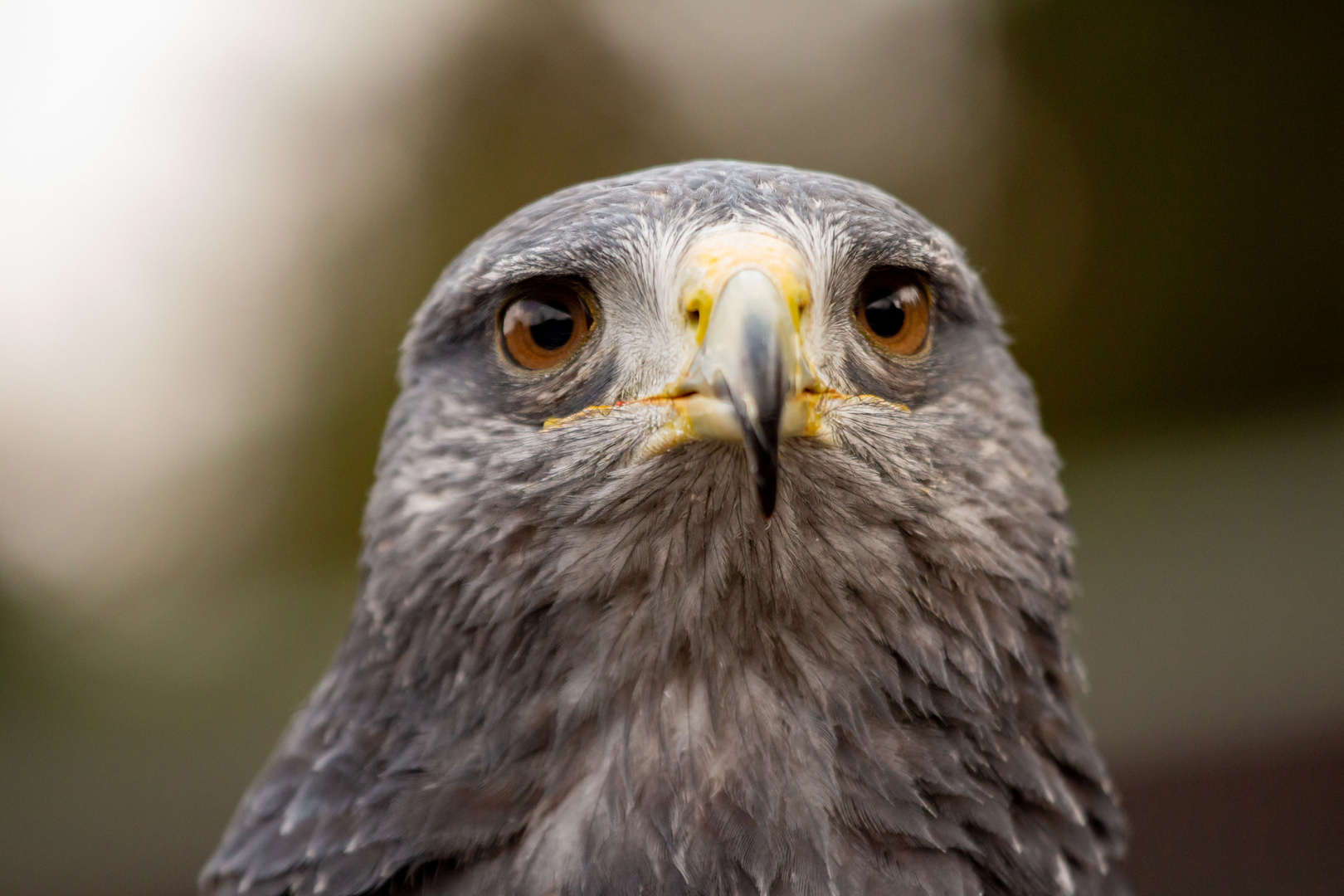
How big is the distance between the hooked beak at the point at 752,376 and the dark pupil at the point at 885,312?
46cm

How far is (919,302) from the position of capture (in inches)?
98.2

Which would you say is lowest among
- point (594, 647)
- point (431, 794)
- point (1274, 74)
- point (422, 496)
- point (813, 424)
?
point (431, 794)

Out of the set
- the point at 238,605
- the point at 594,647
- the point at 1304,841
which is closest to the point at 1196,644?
the point at 1304,841

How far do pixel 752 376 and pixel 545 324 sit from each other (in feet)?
2.33

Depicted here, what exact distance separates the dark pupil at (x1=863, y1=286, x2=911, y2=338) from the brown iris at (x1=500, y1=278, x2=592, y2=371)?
0.61m

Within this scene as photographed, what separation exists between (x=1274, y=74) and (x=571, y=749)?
970 cm

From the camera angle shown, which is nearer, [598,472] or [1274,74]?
[598,472]

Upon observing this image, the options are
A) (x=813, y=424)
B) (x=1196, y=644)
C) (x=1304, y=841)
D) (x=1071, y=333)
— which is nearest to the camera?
(x=813, y=424)

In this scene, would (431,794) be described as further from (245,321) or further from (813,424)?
(245,321)

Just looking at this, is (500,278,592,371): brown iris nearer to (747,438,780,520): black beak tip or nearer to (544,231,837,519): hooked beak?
(544,231,837,519): hooked beak

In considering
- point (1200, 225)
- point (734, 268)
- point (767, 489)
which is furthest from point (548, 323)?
point (1200, 225)

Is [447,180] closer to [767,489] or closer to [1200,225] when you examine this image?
[1200,225]

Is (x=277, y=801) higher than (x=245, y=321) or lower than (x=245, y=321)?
lower

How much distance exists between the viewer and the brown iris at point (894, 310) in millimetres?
2383
